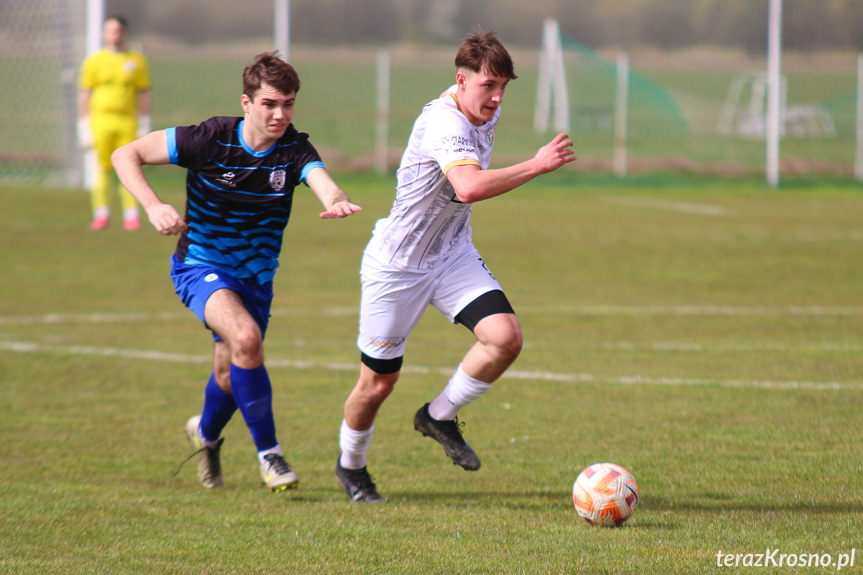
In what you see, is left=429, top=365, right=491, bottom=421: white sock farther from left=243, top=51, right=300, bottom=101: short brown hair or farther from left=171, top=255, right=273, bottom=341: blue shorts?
left=243, top=51, right=300, bottom=101: short brown hair

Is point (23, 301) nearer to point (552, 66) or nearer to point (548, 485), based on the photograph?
point (548, 485)

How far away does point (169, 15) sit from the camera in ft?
138

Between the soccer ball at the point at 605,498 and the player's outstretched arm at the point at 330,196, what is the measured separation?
4.90ft

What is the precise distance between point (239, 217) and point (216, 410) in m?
0.97

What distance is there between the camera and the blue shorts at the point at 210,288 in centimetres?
489

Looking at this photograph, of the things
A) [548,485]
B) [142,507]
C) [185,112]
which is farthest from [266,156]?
[185,112]

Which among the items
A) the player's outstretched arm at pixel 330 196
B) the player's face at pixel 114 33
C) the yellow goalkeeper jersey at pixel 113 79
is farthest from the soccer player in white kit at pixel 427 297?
the yellow goalkeeper jersey at pixel 113 79

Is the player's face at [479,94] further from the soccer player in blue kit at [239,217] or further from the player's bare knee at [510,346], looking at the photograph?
the player's bare knee at [510,346]

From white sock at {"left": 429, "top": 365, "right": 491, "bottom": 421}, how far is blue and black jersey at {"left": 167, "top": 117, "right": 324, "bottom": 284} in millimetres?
1070

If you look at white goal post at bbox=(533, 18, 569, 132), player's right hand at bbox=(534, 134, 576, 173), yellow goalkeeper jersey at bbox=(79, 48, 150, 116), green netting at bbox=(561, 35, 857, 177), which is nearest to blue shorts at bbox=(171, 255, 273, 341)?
player's right hand at bbox=(534, 134, 576, 173)

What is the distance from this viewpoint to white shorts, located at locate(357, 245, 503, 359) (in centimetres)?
478

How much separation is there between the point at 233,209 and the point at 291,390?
227 centimetres

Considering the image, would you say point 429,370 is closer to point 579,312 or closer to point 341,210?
point 579,312

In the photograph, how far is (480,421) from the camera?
616 centimetres
